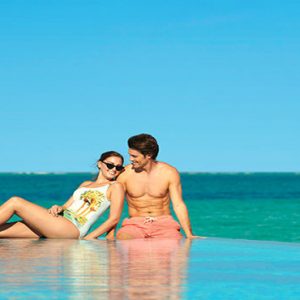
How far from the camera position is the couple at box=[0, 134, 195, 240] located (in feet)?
33.2

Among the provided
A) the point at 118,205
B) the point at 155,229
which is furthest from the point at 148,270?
the point at 155,229

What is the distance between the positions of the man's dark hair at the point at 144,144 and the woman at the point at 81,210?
331 millimetres

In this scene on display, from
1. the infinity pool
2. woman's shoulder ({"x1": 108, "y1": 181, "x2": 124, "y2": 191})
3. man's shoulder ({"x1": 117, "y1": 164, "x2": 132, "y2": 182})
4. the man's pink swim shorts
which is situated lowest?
the infinity pool

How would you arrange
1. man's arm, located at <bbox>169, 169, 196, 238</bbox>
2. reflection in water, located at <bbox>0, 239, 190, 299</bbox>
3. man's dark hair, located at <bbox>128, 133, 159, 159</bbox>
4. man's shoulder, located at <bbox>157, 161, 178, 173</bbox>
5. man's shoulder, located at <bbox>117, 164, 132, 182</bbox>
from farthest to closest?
man's shoulder, located at <bbox>117, 164, 132, 182</bbox> → man's shoulder, located at <bbox>157, 161, 178, 173</bbox> → man's arm, located at <bbox>169, 169, 196, 238</bbox> → man's dark hair, located at <bbox>128, 133, 159, 159</bbox> → reflection in water, located at <bbox>0, 239, 190, 299</bbox>

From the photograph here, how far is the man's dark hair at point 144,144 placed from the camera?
10.0m

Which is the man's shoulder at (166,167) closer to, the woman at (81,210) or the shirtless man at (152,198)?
the shirtless man at (152,198)

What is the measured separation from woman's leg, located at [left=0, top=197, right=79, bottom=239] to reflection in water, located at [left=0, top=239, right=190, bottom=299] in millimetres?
257

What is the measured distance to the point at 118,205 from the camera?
10.1 metres

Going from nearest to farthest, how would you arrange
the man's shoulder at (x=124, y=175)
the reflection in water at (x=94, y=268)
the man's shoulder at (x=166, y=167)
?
the reflection in water at (x=94, y=268) < the man's shoulder at (x=166, y=167) < the man's shoulder at (x=124, y=175)

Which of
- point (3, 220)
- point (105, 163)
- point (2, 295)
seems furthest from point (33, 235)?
point (2, 295)

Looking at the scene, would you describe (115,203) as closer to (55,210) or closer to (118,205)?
(118,205)

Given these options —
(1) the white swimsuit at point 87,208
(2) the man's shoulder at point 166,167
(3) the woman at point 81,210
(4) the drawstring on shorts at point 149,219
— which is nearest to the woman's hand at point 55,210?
(3) the woman at point 81,210

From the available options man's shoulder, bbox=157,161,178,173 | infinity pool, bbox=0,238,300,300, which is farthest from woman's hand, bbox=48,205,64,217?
man's shoulder, bbox=157,161,178,173

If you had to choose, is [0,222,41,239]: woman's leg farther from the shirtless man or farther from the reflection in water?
the shirtless man
